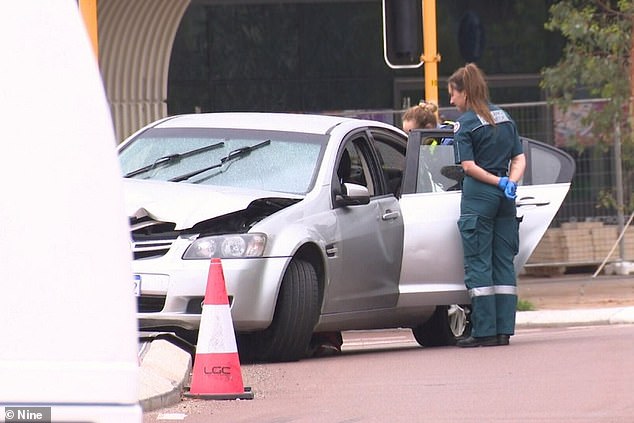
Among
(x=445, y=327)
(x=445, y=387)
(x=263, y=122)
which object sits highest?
(x=263, y=122)

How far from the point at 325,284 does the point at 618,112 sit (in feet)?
27.2

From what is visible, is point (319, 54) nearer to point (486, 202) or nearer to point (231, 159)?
point (486, 202)

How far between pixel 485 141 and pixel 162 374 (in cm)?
315

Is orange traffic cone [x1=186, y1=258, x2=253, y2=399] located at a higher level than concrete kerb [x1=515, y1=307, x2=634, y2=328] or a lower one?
higher

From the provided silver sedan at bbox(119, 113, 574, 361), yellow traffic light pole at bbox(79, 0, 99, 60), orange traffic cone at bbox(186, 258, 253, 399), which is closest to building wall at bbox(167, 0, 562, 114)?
yellow traffic light pole at bbox(79, 0, 99, 60)

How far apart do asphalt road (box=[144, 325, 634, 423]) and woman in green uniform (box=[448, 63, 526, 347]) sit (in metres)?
0.26

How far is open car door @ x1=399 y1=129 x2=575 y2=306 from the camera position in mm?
10469

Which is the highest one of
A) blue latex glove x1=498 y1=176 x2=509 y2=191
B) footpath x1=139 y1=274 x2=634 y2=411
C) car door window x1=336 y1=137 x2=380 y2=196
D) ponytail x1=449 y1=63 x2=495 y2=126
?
ponytail x1=449 y1=63 x2=495 y2=126

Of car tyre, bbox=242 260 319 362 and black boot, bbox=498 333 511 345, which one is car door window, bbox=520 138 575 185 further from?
car tyre, bbox=242 260 319 362

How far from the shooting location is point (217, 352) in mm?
7789

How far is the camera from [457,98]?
10.3m

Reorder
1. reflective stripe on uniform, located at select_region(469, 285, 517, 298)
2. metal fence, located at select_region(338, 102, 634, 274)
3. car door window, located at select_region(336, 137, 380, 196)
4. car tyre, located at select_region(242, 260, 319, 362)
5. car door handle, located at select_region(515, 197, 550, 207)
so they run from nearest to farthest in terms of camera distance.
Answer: car tyre, located at select_region(242, 260, 319, 362) → reflective stripe on uniform, located at select_region(469, 285, 517, 298) → car door window, located at select_region(336, 137, 380, 196) → car door handle, located at select_region(515, 197, 550, 207) → metal fence, located at select_region(338, 102, 634, 274)

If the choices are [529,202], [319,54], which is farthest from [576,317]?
[319,54]

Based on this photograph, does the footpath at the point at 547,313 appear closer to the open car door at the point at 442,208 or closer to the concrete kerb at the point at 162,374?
the concrete kerb at the point at 162,374
